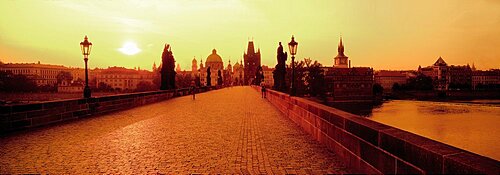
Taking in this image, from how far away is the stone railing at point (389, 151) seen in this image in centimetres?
285

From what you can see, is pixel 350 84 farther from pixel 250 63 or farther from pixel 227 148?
pixel 227 148

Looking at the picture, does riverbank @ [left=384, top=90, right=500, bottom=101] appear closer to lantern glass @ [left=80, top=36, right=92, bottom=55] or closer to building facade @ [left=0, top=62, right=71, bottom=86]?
lantern glass @ [left=80, top=36, right=92, bottom=55]

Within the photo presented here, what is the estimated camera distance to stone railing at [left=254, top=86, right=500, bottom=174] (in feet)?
9.34

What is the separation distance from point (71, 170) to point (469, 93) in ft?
406

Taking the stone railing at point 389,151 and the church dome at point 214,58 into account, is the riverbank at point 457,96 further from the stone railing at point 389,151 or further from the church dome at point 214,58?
the stone railing at point 389,151

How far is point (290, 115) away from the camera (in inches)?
550

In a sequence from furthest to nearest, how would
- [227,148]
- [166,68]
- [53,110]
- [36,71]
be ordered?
[36,71] < [166,68] < [53,110] < [227,148]

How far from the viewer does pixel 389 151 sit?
4074 millimetres

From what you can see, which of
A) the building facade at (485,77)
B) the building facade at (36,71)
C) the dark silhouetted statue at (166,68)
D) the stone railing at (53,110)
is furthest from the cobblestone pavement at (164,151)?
the building facade at (485,77)

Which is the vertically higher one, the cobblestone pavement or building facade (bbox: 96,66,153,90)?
building facade (bbox: 96,66,153,90)

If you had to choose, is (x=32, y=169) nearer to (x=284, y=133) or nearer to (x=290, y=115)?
(x=284, y=133)

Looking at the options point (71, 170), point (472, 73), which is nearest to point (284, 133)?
point (71, 170)

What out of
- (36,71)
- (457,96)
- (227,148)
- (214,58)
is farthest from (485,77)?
(36,71)

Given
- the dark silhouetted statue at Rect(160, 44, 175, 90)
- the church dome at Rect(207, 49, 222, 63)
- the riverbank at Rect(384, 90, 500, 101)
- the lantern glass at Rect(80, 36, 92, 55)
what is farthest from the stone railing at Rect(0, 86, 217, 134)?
the church dome at Rect(207, 49, 222, 63)
